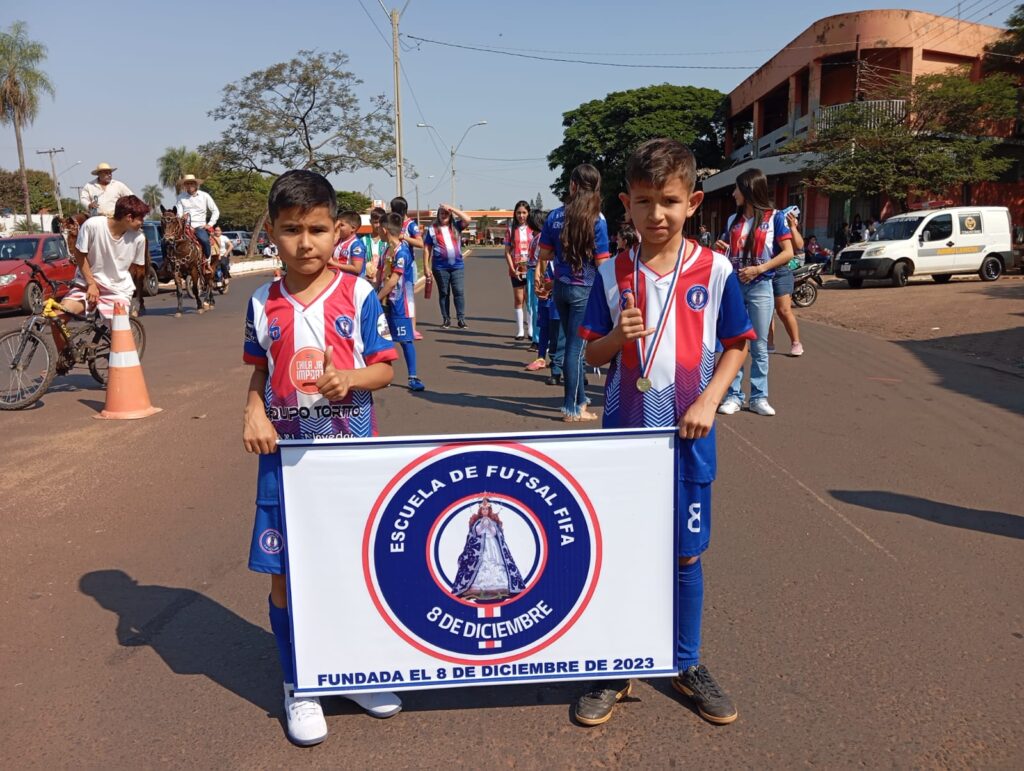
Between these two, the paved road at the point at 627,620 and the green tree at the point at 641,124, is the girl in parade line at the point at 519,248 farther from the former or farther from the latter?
the green tree at the point at 641,124

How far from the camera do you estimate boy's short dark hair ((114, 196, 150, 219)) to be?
25.8 feet

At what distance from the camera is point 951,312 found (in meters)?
15.2

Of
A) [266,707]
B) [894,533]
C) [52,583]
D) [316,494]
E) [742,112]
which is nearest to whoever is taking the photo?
[316,494]

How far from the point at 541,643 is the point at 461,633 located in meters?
0.26

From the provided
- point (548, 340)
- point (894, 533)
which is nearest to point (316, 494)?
point (894, 533)

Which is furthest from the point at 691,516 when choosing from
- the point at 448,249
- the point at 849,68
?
the point at 849,68

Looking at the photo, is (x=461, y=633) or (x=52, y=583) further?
(x=52, y=583)

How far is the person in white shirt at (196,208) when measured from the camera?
16.1 meters

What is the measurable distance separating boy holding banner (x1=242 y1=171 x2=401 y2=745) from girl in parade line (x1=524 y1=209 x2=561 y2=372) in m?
5.92

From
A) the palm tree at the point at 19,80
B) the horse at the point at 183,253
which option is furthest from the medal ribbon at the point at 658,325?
the palm tree at the point at 19,80

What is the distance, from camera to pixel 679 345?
2.77 m

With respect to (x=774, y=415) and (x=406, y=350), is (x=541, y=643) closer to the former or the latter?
(x=774, y=415)

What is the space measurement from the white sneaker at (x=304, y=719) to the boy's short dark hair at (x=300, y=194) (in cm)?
155

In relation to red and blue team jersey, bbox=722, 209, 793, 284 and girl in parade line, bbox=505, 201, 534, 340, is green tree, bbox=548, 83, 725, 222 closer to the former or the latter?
girl in parade line, bbox=505, 201, 534, 340
